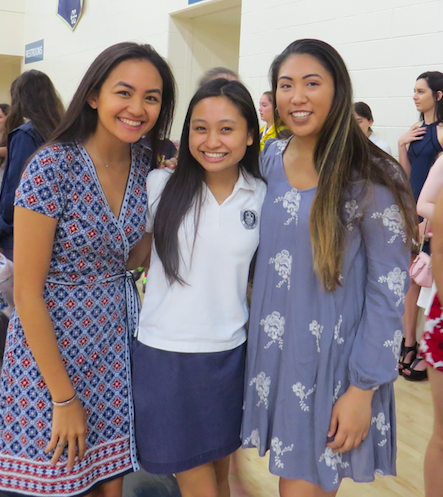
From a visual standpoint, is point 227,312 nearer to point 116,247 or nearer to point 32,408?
point 116,247

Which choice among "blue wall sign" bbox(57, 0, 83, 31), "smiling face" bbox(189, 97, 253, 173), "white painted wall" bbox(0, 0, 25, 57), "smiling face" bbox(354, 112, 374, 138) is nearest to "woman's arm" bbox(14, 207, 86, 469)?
"smiling face" bbox(189, 97, 253, 173)

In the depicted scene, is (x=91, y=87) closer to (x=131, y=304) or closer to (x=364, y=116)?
(x=131, y=304)

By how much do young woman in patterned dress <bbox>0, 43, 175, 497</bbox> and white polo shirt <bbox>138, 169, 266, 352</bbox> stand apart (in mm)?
110

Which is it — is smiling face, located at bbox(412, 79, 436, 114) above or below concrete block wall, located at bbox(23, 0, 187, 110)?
below

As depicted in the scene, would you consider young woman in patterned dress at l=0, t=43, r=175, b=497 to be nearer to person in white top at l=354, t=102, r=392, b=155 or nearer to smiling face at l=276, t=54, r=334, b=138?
smiling face at l=276, t=54, r=334, b=138

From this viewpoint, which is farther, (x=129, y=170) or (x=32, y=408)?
(x=129, y=170)

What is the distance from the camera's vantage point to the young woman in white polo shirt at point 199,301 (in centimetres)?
135

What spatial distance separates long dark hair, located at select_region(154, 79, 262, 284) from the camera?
1351 millimetres

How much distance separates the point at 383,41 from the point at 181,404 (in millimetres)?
3253

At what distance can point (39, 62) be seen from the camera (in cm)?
947

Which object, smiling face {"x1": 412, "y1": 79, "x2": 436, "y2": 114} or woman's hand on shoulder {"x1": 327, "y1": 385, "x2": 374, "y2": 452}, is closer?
woman's hand on shoulder {"x1": 327, "y1": 385, "x2": 374, "y2": 452}

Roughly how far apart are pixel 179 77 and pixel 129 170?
5.23 meters

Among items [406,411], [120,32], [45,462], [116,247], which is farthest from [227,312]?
[120,32]

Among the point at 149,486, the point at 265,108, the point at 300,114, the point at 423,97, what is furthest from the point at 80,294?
the point at 265,108
